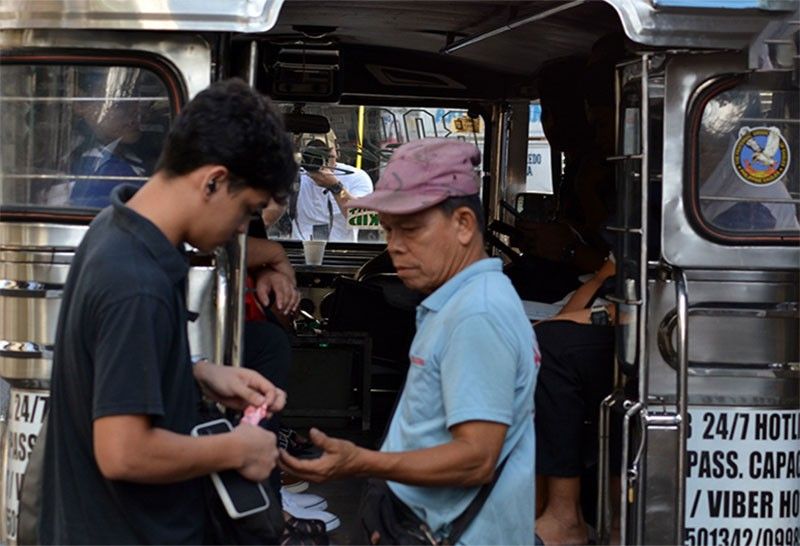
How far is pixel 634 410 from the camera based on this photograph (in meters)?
3.75

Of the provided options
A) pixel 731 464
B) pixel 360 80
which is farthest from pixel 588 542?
pixel 360 80

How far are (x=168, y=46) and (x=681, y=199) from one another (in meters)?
1.58

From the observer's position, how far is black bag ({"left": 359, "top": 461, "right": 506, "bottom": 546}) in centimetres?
280

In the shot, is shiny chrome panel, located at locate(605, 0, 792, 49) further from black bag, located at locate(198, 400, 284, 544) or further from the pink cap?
black bag, located at locate(198, 400, 284, 544)

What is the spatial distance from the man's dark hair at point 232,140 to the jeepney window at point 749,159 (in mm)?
1779

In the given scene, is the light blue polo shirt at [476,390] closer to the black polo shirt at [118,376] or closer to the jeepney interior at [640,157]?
the black polo shirt at [118,376]

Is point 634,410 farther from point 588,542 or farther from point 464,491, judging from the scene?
point 464,491

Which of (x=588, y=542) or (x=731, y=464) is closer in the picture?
(x=731, y=464)

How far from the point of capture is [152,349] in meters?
2.32

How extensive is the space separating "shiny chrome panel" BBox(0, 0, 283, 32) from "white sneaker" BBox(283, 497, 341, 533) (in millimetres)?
1779

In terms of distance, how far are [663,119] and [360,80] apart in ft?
8.50

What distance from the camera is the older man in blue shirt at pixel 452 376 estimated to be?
2.69 meters

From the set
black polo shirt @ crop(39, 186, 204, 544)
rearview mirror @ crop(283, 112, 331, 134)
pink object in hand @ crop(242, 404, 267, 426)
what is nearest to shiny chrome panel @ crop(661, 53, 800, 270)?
pink object in hand @ crop(242, 404, 267, 426)

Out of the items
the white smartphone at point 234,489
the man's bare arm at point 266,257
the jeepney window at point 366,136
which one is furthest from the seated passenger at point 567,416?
the jeepney window at point 366,136
